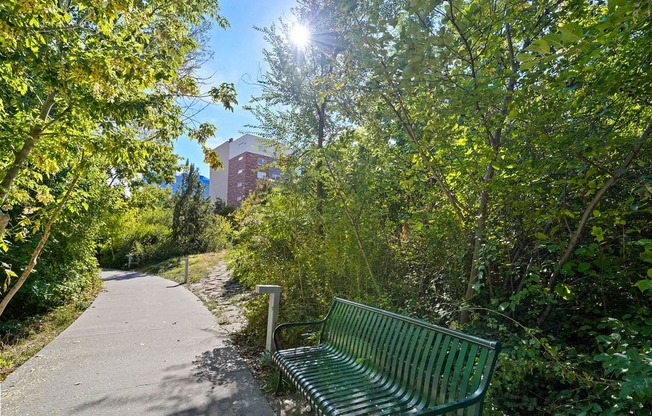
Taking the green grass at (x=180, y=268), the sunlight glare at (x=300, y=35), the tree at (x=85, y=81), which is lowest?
the green grass at (x=180, y=268)

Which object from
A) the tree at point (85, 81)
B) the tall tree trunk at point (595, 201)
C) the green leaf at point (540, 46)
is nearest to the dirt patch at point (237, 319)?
the tall tree trunk at point (595, 201)

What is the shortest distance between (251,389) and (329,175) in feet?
8.59

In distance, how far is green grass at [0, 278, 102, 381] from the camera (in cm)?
376

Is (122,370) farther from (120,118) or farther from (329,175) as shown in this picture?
(329,175)

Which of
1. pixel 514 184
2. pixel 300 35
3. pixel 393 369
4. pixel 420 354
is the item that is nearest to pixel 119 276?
pixel 300 35

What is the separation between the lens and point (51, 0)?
2236mm

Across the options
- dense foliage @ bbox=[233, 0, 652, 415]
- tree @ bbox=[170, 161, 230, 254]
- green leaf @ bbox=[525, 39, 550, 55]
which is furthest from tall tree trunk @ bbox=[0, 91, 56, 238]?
tree @ bbox=[170, 161, 230, 254]

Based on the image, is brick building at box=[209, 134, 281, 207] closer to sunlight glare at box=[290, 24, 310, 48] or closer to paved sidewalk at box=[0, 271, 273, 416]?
sunlight glare at box=[290, 24, 310, 48]

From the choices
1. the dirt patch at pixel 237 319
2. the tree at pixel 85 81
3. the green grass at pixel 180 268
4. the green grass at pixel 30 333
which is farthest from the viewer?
the green grass at pixel 180 268

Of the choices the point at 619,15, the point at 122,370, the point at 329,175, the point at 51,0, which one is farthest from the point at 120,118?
the point at 619,15

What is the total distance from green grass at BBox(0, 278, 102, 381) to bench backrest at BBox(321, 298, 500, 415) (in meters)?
3.78

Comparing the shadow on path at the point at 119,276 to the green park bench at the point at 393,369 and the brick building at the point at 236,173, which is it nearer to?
the green park bench at the point at 393,369

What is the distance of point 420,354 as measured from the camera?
7.17ft

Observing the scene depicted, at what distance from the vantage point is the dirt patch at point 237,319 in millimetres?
2990
